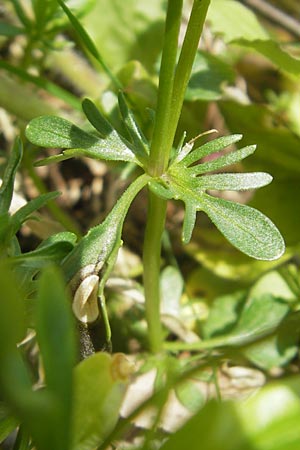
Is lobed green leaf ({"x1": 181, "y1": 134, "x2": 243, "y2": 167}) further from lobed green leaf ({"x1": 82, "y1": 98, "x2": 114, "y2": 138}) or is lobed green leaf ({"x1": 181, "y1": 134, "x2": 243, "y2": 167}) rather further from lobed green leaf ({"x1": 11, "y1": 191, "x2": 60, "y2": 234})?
lobed green leaf ({"x1": 11, "y1": 191, "x2": 60, "y2": 234})

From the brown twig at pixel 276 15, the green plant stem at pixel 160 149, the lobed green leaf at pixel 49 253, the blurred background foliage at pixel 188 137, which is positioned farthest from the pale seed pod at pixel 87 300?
the brown twig at pixel 276 15

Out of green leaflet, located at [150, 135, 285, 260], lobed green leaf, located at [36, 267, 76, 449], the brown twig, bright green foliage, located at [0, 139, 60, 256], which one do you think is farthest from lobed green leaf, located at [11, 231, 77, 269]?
the brown twig

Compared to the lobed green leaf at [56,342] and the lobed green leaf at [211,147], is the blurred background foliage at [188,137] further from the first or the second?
the lobed green leaf at [56,342]

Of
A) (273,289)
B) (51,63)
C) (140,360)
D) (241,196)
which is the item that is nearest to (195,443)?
(140,360)

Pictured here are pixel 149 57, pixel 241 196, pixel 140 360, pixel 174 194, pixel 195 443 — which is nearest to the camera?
pixel 195 443

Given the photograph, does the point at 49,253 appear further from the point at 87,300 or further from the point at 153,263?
the point at 153,263

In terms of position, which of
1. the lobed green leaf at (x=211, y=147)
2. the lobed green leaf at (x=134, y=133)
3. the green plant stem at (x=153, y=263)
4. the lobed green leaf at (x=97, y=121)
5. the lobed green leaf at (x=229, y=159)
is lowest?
the green plant stem at (x=153, y=263)

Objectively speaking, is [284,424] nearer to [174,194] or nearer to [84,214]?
[174,194]
